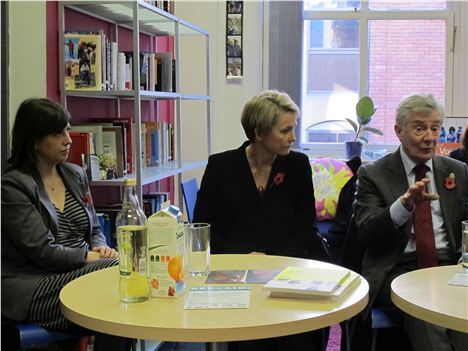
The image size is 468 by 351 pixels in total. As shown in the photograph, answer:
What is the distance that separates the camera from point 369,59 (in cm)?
490

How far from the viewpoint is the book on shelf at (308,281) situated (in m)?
1.47

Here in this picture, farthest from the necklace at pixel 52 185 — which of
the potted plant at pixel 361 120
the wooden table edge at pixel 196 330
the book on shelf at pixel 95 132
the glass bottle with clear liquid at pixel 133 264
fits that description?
the potted plant at pixel 361 120

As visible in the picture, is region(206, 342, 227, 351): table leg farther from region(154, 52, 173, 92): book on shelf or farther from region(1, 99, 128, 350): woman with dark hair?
region(154, 52, 173, 92): book on shelf

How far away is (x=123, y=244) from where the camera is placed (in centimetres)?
150

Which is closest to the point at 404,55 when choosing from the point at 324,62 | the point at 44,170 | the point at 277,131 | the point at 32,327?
the point at 324,62

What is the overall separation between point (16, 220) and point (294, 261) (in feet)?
3.15

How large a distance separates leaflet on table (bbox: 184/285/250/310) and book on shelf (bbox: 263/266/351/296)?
0.07 m

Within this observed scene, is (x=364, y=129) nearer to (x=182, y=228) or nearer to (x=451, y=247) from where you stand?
(x=451, y=247)

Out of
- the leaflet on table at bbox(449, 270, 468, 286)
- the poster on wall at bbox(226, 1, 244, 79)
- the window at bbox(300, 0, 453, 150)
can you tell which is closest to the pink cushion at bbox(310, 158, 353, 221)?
the window at bbox(300, 0, 453, 150)

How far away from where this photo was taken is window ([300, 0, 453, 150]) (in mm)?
4824

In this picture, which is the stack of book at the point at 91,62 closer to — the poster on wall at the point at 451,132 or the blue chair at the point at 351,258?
the blue chair at the point at 351,258

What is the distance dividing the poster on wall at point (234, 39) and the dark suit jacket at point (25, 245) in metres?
2.70

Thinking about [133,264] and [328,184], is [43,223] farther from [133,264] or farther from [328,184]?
[328,184]

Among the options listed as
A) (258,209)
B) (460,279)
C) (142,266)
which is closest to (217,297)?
(142,266)
